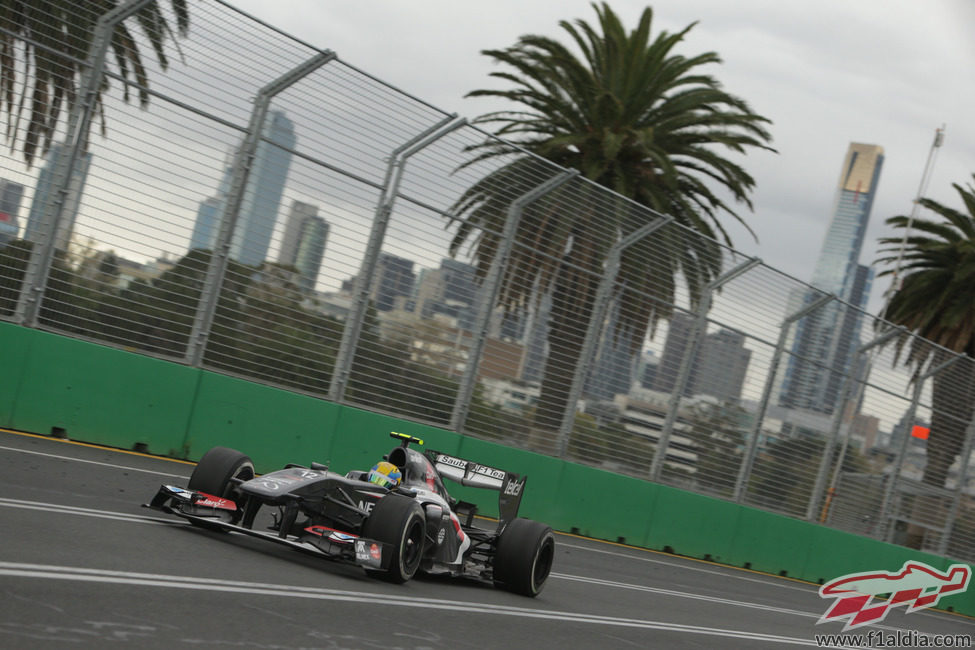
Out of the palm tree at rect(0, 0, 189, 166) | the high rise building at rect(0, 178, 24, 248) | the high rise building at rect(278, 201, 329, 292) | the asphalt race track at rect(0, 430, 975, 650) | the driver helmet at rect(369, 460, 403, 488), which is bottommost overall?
the asphalt race track at rect(0, 430, 975, 650)

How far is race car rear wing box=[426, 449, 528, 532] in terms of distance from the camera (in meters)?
9.10

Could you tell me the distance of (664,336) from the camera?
54.7 ft

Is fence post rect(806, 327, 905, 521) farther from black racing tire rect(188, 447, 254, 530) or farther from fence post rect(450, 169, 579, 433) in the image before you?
black racing tire rect(188, 447, 254, 530)

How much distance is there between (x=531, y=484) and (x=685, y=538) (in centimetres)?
346

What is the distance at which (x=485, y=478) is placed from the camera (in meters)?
9.32

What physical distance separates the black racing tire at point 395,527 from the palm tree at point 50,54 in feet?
17.3

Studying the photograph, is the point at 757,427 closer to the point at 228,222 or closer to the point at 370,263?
the point at 370,263

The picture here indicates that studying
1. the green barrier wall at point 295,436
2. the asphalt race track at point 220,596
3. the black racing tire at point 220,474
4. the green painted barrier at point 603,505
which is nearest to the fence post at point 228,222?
the green barrier wall at point 295,436

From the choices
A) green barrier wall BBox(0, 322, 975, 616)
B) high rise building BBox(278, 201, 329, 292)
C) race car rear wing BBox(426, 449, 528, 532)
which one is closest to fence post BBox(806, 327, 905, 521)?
green barrier wall BBox(0, 322, 975, 616)

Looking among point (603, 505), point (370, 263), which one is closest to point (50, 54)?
point (370, 263)

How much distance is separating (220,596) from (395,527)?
1879 mm

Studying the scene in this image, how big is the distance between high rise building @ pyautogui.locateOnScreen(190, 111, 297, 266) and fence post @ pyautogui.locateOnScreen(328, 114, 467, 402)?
1.36 m

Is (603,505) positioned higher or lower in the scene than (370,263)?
lower

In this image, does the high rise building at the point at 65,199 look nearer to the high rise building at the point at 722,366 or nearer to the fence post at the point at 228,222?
the fence post at the point at 228,222
